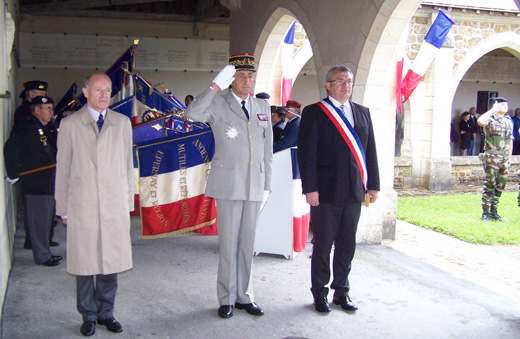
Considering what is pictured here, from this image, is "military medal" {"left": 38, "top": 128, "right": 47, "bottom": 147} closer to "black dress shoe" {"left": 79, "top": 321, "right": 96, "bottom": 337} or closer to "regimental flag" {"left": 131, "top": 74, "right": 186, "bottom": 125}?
"regimental flag" {"left": 131, "top": 74, "right": 186, "bottom": 125}

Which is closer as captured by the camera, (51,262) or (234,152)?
(234,152)

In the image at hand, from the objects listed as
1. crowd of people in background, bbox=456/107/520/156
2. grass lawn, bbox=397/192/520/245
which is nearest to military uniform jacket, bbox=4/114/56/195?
grass lawn, bbox=397/192/520/245

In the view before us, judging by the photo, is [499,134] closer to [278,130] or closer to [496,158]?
[496,158]

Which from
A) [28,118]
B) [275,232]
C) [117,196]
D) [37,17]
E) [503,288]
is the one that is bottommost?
[503,288]

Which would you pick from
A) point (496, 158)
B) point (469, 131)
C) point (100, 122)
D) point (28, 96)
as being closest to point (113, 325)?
point (100, 122)

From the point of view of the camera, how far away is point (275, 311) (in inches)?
142

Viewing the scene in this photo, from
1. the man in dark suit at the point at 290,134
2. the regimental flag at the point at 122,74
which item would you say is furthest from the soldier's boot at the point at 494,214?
the regimental flag at the point at 122,74

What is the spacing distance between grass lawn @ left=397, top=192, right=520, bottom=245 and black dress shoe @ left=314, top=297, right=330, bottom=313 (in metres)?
3.90

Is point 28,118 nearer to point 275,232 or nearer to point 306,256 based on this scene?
point 275,232

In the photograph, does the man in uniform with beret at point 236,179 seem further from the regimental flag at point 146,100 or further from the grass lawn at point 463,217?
the grass lawn at point 463,217

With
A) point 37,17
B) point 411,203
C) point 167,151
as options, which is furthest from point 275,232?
point 37,17

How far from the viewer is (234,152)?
3.46m

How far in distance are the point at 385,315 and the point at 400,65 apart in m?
4.51

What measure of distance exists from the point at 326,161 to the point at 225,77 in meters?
0.93
